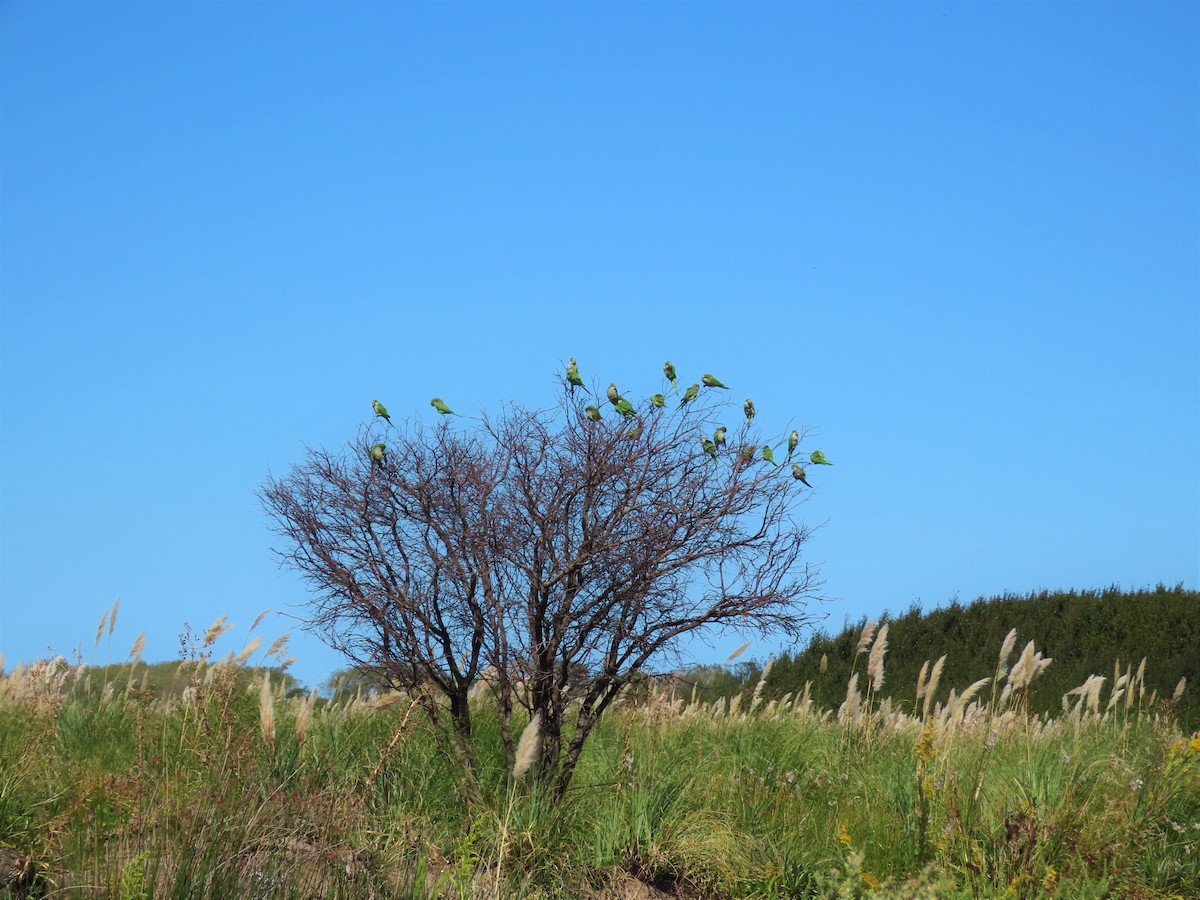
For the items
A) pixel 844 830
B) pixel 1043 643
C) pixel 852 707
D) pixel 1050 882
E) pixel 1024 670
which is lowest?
pixel 1050 882

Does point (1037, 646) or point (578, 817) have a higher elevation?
point (1037, 646)

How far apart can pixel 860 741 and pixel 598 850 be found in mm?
3439

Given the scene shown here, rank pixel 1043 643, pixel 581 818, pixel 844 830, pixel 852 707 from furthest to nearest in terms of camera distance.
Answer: pixel 1043 643 < pixel 852 707 < pixel 581 818 < pixel 844 830

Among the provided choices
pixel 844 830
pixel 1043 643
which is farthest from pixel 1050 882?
pixel 1043 643

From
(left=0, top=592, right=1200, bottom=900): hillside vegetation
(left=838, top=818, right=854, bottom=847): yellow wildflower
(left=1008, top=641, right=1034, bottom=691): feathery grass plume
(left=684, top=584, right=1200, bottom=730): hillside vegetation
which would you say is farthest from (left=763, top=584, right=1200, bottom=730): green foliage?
(left=838, top=818, right=854, bottom=847): yellow wildflower

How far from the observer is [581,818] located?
22.3 feet

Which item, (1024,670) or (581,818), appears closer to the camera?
(581,818)

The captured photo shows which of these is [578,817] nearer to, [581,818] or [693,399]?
[581,818]

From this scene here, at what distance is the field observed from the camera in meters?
5.47

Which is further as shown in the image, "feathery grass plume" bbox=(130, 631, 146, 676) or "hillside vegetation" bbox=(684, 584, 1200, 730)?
"hillside vegetation" bbox=(684, 584, 1200, 730)

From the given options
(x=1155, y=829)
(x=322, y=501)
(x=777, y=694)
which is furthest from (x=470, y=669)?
(x=777, y=694)

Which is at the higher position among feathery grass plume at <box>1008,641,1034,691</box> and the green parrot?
the green parrot

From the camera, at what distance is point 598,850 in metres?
6.43

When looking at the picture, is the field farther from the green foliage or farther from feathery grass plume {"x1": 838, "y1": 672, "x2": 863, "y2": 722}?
the green foliage
